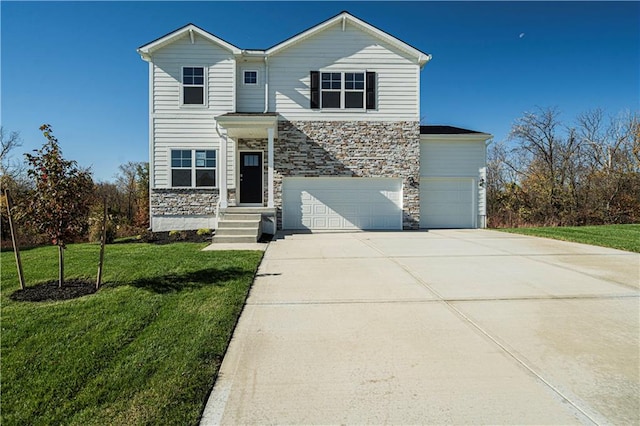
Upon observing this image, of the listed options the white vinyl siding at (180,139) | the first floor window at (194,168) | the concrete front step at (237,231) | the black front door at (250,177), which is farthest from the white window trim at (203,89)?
the concrete front step at (237,231)

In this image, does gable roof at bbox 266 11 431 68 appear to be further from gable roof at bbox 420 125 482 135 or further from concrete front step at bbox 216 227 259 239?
concrete front step at bbox 216 227 259 239

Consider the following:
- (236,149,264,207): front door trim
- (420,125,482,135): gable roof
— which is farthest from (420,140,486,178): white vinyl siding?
(236,149,264,207): front door trim

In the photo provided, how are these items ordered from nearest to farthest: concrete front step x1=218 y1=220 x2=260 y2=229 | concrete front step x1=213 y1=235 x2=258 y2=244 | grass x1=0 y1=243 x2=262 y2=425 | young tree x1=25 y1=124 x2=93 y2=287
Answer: grass x1=0 y1=243 x2=262 y2=425 < young tree x1=25 y1=124 x2=93 y2=287 < concrete front step x1=213 y1=235 x2=258 y2=244 < concrete front step x1=218 y1=220 x2=260 y2=229

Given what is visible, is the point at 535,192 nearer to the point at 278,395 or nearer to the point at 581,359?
the point at 581,359

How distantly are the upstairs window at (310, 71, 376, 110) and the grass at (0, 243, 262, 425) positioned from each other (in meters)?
9.04

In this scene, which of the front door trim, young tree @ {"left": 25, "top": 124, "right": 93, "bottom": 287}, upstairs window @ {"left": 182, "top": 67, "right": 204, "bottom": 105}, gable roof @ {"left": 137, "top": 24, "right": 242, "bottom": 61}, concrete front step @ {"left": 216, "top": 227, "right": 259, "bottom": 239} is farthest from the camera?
the front door trim

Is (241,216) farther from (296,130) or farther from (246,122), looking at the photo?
(296,130)

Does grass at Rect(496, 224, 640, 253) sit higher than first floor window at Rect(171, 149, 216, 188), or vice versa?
first floor window at Rect(171, 149, 216, 188)

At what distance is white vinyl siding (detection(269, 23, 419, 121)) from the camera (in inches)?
493

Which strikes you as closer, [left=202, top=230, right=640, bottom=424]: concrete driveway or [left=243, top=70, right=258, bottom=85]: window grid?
[left=202, top=230, right=640, bottom=424]: concrete driveway

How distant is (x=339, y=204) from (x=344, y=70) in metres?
5.23

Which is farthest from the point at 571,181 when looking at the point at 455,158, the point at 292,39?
the point at 292,39

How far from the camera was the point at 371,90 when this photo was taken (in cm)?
1273

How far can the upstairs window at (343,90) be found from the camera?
41.3ft
